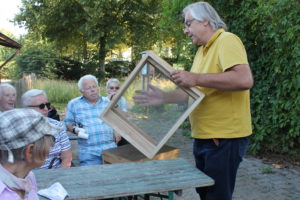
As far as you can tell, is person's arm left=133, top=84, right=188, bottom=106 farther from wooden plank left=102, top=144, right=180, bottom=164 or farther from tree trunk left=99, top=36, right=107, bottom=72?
tree trunk left=99, top=36, right=107, bottom=72

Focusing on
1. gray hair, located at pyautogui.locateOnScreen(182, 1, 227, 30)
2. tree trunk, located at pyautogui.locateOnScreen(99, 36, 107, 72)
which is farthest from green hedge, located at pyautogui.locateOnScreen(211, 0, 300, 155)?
tree trunk, located at pyautogui.locateOnScreen(99, 36, 107, 72)

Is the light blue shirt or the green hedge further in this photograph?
the green hedge

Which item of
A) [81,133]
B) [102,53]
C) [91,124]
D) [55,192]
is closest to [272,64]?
[91,124]

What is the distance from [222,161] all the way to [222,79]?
568 millimetres

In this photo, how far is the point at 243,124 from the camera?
7.13ft

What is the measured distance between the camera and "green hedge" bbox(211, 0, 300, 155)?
4.79 m

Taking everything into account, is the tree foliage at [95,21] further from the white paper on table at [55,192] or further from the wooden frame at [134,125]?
the white paper on table at [55,192]

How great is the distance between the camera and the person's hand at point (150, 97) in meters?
2.13

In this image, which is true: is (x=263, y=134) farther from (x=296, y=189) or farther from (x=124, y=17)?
(x=124, y=17)

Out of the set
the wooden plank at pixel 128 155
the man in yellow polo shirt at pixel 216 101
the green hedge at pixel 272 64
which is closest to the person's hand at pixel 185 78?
the man in yellow polo shirt at pixel 216 101

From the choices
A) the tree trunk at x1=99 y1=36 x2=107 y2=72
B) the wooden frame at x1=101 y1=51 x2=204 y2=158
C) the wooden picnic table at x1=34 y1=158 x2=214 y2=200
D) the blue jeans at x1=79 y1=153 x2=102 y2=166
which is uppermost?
the tree trunk at x1=99 y1=36 x2=107 y2=72

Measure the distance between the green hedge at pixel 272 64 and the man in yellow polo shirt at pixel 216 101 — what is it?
291 centimetres

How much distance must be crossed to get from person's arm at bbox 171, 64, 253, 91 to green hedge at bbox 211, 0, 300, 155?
302 cm

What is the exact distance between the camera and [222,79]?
1.97 meters
